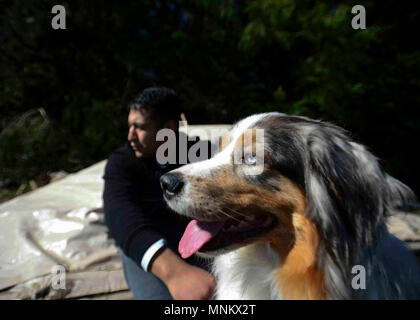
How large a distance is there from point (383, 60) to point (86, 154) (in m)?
5.96

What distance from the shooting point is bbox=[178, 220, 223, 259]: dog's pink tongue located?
1.83m

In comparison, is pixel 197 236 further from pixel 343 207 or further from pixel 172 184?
pixel 343 207

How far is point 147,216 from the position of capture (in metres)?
2.63

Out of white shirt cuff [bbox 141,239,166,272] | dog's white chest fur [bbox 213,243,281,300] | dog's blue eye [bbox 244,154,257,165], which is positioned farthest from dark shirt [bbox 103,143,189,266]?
dog's blue eye [bbox 244,154,257,165]

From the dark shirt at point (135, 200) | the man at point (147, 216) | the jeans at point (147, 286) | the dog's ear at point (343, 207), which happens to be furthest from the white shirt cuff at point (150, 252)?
the dog's ear at point (343, 207)

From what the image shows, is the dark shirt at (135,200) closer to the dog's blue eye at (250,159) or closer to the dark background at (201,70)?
the dog's blue eye at (250,159)

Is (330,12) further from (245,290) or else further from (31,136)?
(31,136)

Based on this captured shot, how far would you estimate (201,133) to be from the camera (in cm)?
434

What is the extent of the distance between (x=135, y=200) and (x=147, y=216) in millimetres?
168

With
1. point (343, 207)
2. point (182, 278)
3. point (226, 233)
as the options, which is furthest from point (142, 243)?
point (343, 207)

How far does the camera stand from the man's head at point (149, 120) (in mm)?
2828

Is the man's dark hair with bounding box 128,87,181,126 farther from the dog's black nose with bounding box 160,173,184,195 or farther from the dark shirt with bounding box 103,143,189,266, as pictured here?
the dog's black nose with bounding box 160,173,184,195

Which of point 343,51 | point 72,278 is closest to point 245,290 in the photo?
point 72,278

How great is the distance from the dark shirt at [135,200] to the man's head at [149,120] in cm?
9
